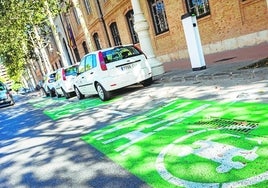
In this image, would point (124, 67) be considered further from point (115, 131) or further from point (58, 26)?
point (58, 26)

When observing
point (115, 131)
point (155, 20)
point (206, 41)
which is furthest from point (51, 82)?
point (115, 131)

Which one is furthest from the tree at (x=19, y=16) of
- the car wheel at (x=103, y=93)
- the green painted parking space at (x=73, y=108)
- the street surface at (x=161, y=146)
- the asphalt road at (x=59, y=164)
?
the street surface at (x=161, y=146)

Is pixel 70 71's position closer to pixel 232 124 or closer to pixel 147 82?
pixel 147 82

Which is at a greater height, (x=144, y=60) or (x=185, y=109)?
(x=144, y=60)

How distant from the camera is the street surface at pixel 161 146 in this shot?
329cm

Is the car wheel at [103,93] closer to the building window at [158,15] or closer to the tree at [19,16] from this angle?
the building window at [158,15]

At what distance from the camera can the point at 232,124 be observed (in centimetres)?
457

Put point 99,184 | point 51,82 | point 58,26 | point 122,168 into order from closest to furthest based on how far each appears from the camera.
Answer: point 99,184, point 122,168, point 51,82, point 58,26

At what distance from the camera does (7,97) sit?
75.8 ft

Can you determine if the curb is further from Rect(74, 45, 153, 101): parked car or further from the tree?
the tree

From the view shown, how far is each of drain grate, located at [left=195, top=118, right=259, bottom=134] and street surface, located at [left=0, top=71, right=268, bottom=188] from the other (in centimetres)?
1

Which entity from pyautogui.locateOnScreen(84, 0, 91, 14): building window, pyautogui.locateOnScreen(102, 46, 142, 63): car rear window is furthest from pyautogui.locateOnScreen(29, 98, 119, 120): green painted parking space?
pyautogui.locateOnScreen(84, 0, 91, 14): building window

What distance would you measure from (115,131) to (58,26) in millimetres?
37864

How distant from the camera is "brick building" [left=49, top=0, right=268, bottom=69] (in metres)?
12.2
